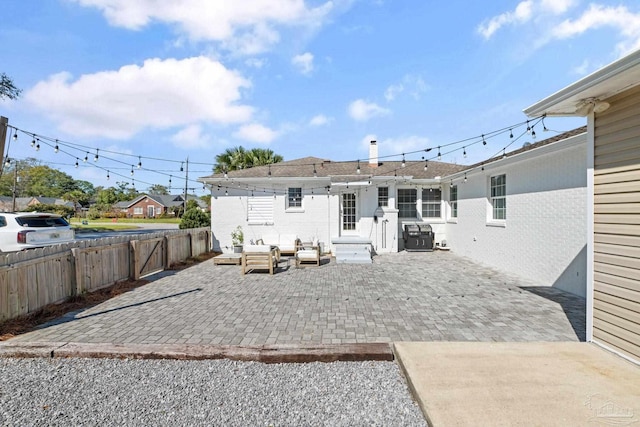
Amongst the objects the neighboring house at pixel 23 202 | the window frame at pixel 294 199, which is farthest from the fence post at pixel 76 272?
the neighboring house at pixel 23 202

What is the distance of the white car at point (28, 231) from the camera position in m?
7.20

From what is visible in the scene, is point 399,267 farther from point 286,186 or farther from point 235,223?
point 235,223

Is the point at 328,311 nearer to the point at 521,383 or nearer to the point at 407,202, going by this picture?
the point at 521,383

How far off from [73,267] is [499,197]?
37.9ft

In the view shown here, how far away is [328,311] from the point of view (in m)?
5.08

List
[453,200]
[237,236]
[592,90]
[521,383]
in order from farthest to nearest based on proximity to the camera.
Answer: [453,200] → [237,236] → [592,90] → [521,383]

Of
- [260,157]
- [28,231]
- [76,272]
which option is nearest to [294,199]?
[260,157]

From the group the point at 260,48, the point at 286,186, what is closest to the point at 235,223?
the point at 286,186

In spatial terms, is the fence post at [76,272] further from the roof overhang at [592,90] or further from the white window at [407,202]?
the white window at [407,202]

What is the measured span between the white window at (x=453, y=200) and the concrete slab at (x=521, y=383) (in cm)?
927

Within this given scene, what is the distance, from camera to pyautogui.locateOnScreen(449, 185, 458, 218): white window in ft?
39.7

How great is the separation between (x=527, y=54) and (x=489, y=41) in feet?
3.93

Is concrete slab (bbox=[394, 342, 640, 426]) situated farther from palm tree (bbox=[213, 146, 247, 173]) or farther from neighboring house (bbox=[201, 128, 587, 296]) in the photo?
palm tree (bbox=[213, 146, 247, 173])

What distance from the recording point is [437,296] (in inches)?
233
